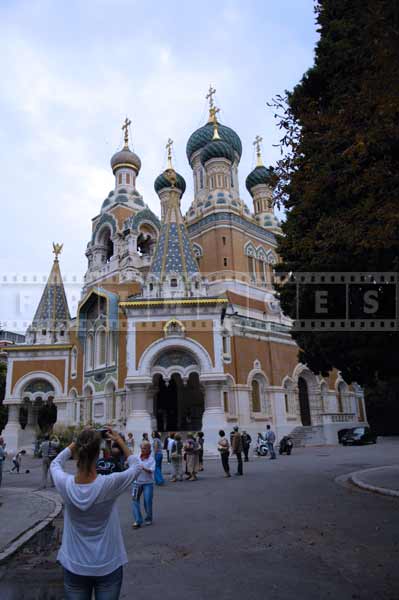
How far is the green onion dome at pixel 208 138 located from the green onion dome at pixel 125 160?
205 inches

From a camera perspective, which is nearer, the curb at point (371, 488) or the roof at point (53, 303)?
the curb at point (371, 488)

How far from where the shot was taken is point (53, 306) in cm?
3189

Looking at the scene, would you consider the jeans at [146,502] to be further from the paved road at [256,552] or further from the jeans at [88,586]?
the jeans at [88,586]

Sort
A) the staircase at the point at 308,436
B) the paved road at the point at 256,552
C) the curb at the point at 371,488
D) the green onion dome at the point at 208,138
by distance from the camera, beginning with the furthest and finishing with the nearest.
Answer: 1. the green onion dome at the point at 208,138
2. the staircase at the point at 308,436
3. the curb at the point at 371,488
4. the paved road at the point at 256,552

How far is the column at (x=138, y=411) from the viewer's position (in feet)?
71.6

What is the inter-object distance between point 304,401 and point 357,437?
476cm

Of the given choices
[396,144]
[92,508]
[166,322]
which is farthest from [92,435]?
[166,322]

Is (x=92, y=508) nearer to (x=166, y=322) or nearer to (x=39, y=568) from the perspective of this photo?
(x=39, y=568)

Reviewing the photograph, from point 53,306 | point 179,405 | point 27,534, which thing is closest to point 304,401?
point 179,405

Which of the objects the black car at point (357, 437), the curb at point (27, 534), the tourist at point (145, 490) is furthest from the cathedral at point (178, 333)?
the tourist at point (145, 490)

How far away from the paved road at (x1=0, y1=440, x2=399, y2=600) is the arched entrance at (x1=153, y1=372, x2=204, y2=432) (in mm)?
17390

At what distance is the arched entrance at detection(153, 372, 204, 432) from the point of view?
26.5 metres

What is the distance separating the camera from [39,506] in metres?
9.05

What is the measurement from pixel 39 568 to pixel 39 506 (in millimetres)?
4319
